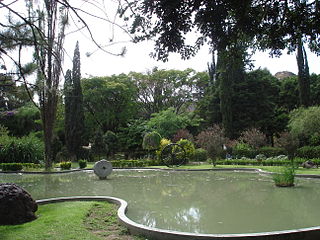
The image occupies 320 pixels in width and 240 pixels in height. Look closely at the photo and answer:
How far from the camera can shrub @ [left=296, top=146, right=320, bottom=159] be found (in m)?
19.0

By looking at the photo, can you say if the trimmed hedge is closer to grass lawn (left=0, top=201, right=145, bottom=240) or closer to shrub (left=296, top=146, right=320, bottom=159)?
shrub (left=296, top=146, right=320, bottom=159)

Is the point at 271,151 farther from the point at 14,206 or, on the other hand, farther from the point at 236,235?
the point at 14,206

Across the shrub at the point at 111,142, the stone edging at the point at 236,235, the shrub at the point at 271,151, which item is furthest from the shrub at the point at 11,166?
the shrub at the point at 271,151

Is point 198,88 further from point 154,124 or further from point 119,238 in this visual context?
point 119,238

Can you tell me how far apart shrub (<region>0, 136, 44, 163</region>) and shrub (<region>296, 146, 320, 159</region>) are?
1747 centimetres

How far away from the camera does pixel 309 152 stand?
19484 mm

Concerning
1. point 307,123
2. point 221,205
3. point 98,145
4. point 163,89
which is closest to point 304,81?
point 307,123

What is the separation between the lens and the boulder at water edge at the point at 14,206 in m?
5.55

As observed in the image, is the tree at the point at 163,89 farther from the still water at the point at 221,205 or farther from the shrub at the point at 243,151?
the still water at the point at 221,205

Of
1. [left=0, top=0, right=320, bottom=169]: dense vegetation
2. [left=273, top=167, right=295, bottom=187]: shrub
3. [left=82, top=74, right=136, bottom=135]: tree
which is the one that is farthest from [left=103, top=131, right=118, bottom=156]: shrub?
[left=273, top=167, right=295, bottom=187]: shrub

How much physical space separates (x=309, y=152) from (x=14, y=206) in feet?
60.0

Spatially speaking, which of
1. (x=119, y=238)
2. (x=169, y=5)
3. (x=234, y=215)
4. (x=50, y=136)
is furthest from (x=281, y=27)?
(x=50, y=136)

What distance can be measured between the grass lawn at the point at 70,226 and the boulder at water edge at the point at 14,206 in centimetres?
20

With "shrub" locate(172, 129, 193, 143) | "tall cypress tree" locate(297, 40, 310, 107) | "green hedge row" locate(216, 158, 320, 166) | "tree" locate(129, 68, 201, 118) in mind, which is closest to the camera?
"green hedge row" locate(216, 158, 320, 166)
